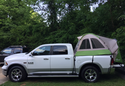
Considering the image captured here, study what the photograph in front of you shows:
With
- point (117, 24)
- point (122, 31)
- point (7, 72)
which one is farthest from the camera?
point (117, 24)

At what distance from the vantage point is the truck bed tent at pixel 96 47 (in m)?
5.49

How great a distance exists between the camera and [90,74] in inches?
214

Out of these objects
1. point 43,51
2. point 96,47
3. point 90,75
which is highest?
point 96,47

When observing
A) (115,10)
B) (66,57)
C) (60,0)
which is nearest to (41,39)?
(60,0)

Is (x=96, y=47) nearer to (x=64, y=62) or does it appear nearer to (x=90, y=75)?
(x=90, y=75)

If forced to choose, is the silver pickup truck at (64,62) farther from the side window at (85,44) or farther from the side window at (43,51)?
the side window at (85,44)

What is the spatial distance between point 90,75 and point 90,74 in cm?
5

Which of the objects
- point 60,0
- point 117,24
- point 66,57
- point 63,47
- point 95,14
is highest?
point 60,0

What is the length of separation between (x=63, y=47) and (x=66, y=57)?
1.83 feet

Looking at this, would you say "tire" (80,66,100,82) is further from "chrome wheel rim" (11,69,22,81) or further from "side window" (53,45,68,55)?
"chrome wheel rim" (11,69,22,81)

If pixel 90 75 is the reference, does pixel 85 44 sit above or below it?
above

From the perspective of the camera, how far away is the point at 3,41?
11.9 m

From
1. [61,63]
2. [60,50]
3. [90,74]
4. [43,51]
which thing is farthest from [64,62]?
[90,74]

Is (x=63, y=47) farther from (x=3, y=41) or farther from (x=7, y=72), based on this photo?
(x=3, y=41)
